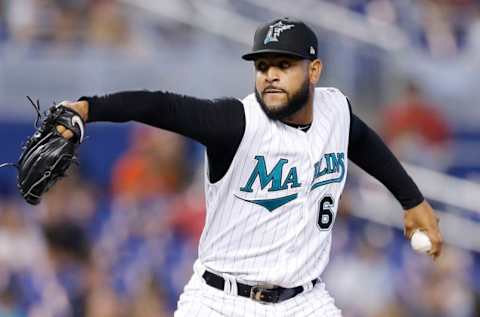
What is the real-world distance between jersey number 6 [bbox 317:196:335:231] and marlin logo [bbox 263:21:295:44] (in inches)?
27.1

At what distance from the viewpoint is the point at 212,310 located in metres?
4.62

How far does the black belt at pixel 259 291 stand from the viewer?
4645 millimetres

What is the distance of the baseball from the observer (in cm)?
504

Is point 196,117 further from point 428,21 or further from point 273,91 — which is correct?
point 428,21

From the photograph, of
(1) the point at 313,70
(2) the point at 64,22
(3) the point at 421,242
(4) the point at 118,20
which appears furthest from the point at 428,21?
(1) the point at 313,70

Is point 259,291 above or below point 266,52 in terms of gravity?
below

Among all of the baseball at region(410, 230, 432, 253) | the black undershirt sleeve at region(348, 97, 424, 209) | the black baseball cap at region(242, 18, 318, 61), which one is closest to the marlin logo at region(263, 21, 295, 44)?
the black baseball cap at region(242, 18, 318, 61)

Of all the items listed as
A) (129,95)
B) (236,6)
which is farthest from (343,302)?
(129,95)

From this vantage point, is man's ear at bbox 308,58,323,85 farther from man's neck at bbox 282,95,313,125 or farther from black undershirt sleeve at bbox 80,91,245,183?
black undershirt sleeve at bbox 80,91,245,183

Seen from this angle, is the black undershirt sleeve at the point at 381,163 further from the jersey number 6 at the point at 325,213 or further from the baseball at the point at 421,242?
the jersey number 6 at the point at 325,213

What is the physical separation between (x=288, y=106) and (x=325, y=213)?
48 cm

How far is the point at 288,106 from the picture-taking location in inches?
181

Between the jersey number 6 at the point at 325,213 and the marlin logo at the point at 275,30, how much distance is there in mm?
688

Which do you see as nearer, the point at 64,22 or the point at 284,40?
the point at 284,40
